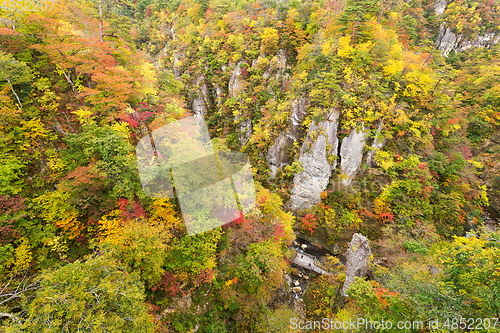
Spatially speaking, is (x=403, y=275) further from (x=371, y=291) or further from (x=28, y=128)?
(x=28, y=128)

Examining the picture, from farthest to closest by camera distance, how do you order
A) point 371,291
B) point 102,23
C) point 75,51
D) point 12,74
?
point 102,23 → point 75,51 → point 371,291 → point 12,74

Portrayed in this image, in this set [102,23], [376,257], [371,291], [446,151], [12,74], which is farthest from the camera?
[446,151]

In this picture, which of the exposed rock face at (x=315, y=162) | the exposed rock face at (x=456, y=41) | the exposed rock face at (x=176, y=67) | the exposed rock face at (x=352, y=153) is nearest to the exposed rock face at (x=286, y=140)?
the exposed rock face at (x=315, y=162)

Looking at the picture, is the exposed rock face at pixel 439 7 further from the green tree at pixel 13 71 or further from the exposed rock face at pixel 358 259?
the green tree at pixel 13 71

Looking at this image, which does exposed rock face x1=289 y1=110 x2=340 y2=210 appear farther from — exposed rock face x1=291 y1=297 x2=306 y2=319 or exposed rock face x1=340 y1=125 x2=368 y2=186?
exposed rock face x1=291 y1=297 x2=306 y2=319

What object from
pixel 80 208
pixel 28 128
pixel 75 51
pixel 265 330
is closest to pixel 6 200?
pixel 80 208

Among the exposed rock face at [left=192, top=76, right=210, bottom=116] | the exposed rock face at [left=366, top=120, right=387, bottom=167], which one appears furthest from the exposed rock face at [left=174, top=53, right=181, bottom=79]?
the exposed rock face at [left=366, top=120, right=387, bottom=167]
